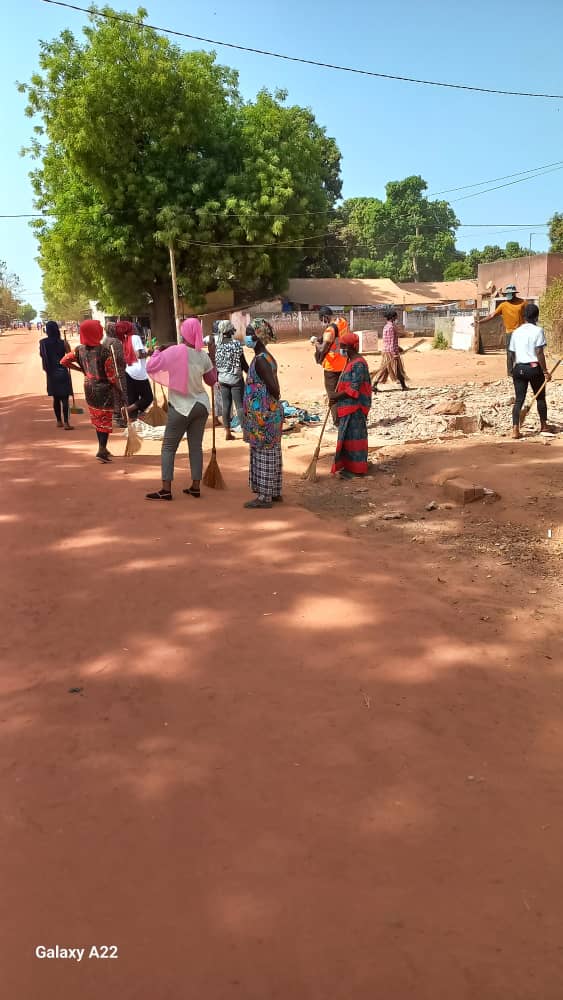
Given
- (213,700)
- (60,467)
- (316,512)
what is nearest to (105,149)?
(60,467)

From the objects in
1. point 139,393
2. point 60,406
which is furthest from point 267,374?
point 60,406

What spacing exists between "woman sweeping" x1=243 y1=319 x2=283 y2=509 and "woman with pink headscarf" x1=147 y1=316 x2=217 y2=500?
1.52 feet

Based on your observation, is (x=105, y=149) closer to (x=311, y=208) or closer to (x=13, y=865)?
(x=311, y=208)

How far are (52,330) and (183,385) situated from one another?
15.9ft

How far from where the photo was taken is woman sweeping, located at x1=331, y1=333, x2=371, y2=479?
23.7 feet

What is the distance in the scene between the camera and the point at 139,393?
10.5 meters

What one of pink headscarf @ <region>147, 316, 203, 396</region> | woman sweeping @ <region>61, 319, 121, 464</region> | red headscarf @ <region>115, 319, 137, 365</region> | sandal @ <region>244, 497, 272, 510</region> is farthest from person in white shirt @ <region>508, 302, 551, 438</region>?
red headscarf @ <region>115, 319, 137, 365</region>

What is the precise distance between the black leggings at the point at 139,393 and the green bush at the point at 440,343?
14.0 metres

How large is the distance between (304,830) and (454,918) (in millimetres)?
568

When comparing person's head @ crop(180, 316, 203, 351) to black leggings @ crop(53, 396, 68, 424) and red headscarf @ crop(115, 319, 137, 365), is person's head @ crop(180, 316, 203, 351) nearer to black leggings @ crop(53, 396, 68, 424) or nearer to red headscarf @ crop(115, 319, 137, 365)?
red headscarf @ crop(115, 319, 137, 365)

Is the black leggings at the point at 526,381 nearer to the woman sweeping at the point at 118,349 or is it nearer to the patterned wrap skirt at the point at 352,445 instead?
the patterned wrap skirt at the point at 352,445

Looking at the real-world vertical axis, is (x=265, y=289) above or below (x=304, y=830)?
above

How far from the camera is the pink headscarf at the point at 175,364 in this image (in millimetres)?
6348

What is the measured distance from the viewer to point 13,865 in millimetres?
2246
